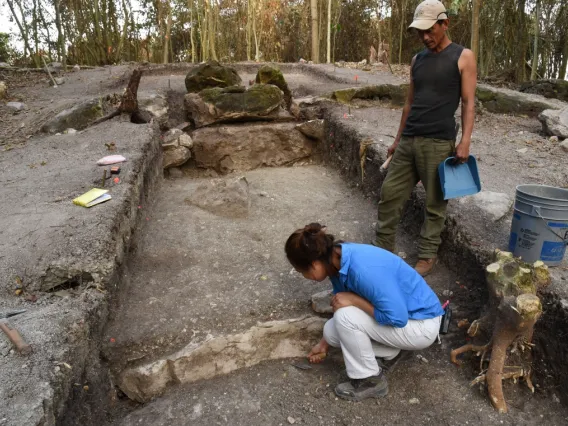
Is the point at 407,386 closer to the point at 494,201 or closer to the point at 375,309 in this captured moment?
the point at 375,309

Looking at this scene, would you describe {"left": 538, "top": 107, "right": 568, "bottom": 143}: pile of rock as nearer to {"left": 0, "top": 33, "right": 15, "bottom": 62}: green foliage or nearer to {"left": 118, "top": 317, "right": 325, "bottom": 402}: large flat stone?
{"left": 118, "top": 317, "right": 325, "bottom": 402}: large flat stone

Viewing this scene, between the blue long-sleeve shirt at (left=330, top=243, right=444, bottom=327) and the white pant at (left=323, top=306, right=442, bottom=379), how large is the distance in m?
0.07

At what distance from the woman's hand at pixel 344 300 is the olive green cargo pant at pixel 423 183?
1.06 metres

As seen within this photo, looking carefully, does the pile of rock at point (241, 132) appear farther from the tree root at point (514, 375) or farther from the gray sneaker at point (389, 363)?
the tree root at point (514, 375)

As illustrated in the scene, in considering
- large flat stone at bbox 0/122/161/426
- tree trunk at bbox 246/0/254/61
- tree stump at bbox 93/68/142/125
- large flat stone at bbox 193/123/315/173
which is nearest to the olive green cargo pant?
large flat stone at bbox 0/122/161/426

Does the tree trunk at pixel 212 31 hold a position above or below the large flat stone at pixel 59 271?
above

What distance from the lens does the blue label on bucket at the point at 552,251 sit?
2312mm

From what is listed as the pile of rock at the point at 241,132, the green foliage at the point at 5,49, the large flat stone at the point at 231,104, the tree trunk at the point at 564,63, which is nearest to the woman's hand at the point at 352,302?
the pile of rock at the point at 241,132

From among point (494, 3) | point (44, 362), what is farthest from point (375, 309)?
point (494, 3)

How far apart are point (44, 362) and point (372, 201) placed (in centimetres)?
321

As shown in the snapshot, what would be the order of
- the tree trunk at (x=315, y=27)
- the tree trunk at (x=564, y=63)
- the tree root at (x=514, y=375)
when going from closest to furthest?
the tree root at (x=514, y=375) → the tree trunk at (x=564, y=63) → the tree trunk at (x=315, y=27)

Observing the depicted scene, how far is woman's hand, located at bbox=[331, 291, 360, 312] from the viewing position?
6.72 ft

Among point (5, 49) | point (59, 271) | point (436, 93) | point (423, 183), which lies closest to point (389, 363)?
point (423, 183)

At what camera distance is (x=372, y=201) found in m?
4.30
